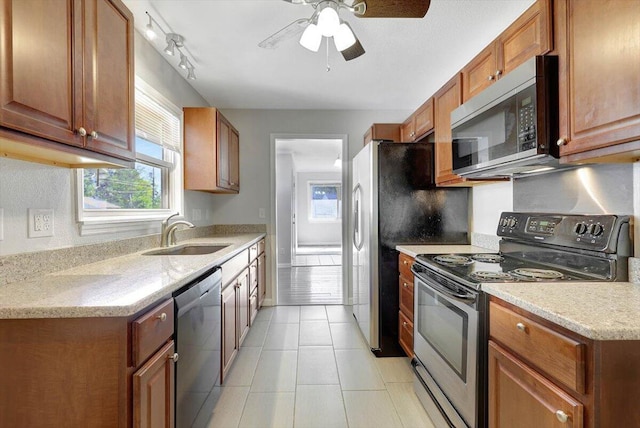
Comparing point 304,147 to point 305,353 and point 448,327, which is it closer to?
point 305,353

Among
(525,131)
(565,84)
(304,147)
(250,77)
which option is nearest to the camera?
(565,84)

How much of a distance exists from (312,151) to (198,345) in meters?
5.15

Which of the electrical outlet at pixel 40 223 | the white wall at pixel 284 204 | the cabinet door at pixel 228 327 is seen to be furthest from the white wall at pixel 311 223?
the electrical outlet at pixel 40 223

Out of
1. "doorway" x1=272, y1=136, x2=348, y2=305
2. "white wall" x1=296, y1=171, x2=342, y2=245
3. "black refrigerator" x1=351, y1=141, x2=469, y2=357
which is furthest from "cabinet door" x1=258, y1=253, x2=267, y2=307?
"white wall" x1=296, y1=171, x2=342, y2=245

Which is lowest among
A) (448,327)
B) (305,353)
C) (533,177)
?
(305,353)

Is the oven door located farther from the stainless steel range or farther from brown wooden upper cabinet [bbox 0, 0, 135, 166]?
brown wooden upper cabinet [bbox 0, 0, 135, 166]

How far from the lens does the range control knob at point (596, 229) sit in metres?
1.36

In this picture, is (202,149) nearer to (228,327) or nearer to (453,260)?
(228,327)

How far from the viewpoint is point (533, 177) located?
1.86 m

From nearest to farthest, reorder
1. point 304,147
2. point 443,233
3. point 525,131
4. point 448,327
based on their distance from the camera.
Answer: point 525,131 < point 448,327 < point 443,233 < point 304,147

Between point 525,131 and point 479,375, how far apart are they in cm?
112

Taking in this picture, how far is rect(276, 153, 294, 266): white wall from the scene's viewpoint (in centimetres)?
603

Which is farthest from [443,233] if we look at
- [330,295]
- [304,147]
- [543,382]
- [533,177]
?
[304,147]

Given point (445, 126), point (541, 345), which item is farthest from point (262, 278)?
point (541, 345)
